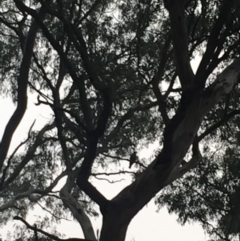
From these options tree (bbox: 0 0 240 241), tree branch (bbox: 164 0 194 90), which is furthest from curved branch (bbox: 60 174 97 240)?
tree branch (bbox: 164 0 194 90)

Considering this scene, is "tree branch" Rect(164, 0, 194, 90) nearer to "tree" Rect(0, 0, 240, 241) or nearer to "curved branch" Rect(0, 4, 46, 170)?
"tree" Rect(0, 0, 240, 241)

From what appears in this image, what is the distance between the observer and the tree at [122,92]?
13.2 feet

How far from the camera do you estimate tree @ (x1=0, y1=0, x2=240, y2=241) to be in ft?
13.2

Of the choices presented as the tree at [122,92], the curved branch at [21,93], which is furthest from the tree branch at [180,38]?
the curved branch at [21,93]

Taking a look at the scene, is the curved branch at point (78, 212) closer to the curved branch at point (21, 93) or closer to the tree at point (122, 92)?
the tree at point (122, 92)

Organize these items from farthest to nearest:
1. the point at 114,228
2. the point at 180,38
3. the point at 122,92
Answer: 1. the point at 122,92
2. the point at 180,38
3. the point at 114,228

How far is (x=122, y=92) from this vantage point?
233 inches

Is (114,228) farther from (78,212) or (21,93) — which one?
(21,93)

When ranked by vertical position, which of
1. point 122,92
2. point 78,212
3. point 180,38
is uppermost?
point 122,92

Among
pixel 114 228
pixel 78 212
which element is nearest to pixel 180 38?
pixel 114 228

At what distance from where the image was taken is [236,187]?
621 cm

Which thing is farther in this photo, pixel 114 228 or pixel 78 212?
pixel 78 212

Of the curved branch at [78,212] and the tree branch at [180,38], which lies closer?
the tree branch at [180,38]

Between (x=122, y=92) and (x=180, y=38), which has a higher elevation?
(x=122, y=92)
